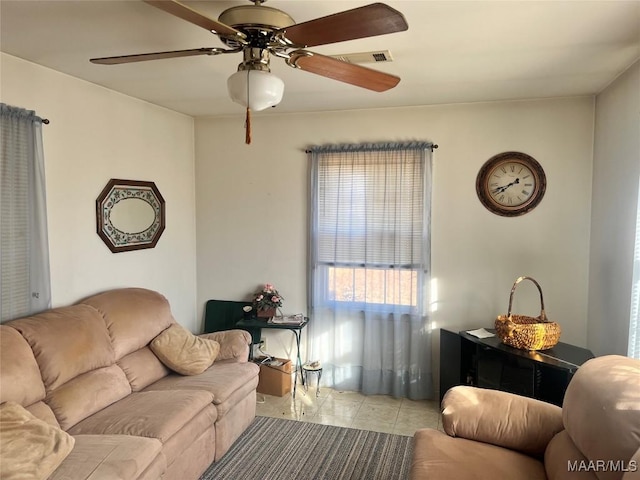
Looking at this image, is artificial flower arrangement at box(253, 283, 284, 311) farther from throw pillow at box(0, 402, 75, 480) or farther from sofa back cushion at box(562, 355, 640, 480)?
sofa back cushion at box(562, 355, 640, 480)

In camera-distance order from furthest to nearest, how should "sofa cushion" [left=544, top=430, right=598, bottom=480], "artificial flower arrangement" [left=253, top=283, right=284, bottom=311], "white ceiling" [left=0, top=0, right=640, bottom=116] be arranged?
"artificial flower arrangement" [left=253, top=283, right=284, bottom=311] < "white ceiling" [left=0, top=0, right=640, bottom=116] < "sofa cushion" [left=544, top=430, right=598, bottom=480]

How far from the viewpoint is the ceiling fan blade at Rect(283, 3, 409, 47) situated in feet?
4.61

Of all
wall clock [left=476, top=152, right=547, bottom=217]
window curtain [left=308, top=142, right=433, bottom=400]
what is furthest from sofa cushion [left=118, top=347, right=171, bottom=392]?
wall clock [left=476, top=152, right=547, bottom=217]

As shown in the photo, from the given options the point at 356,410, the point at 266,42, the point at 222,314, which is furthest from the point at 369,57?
the point at 222,314

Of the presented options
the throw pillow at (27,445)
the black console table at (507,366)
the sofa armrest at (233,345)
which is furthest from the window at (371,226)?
the throw pillow at (27,445)

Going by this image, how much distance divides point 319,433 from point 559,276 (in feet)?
7.41

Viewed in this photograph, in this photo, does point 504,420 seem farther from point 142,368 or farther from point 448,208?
point 142,368

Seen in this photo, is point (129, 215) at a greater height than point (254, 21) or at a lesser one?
lesser

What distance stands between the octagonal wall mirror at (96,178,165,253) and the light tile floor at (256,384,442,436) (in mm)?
1709

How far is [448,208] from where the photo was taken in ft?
12.3

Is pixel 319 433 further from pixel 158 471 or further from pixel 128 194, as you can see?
pixel 128 194

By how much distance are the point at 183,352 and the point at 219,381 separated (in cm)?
38

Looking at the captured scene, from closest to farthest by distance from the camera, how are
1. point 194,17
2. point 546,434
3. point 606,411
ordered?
1. point 194,17
2. point 606,411
3. point 546,434

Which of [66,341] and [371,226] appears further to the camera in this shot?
[371,226]
